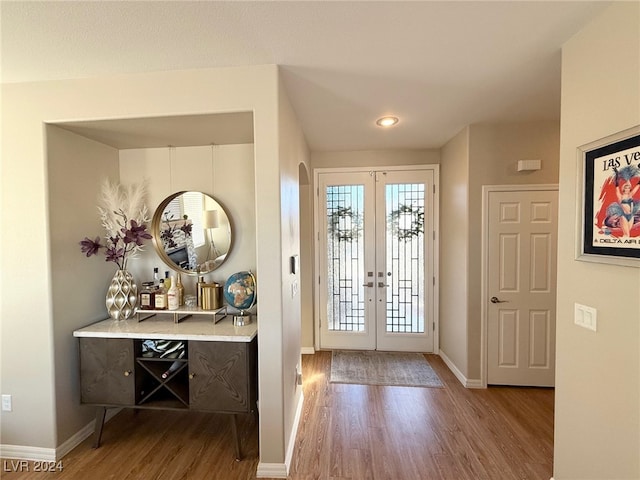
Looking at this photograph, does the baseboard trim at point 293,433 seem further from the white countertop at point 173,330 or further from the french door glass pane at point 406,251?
the french door glass pane at point 406,251

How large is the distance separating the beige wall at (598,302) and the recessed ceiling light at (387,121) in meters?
1.24

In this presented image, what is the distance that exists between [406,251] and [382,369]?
1.45 meters

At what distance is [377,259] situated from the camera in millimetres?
3621

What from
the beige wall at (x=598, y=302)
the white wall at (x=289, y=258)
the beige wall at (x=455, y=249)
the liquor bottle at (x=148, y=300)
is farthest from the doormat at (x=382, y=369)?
the liquor bottle at (x=148, y=300)

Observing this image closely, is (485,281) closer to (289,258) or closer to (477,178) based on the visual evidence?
(477,178)

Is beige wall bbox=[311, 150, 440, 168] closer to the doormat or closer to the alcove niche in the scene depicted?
the alcove niche

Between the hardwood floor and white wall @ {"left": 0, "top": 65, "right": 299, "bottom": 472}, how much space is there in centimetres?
32

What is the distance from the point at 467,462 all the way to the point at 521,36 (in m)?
2.63

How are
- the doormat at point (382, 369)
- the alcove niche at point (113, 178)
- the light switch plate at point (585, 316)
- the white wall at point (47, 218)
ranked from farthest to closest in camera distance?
1. the doormat at point (382, 369)
2. the alcove niche at point (113, 178)
3. the white wall at point (47, 218)
4. the light switch plate at point (585, 316)

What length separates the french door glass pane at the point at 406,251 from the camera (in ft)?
11.8

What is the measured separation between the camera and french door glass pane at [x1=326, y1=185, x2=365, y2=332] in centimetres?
365

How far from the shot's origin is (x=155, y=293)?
7.36 feet

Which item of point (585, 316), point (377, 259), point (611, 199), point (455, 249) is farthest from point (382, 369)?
point (611, 199)

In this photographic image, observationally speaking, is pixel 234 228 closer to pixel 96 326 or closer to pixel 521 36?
pixel 96 326
